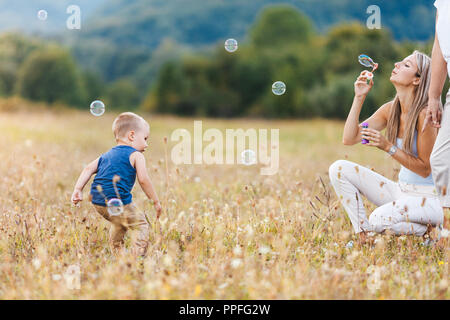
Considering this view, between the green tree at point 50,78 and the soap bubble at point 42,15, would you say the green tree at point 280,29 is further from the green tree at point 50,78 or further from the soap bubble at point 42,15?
the soap bubble at point 42,15

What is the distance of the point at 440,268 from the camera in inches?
155

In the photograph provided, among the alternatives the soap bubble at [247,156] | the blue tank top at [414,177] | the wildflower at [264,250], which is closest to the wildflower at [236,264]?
the wildflower at [264,250]

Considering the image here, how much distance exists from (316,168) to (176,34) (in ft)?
526

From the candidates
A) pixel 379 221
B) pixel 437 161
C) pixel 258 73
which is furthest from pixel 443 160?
pixel 258 73

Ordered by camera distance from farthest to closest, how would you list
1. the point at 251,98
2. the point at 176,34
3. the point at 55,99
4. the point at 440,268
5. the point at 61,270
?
the point at 176,34
the point at 55,99
the point at 251,98
the point at 440,268
the point at 61,270

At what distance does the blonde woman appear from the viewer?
14.6 feet

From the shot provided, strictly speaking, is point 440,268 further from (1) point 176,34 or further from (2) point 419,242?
(1) point 176,34

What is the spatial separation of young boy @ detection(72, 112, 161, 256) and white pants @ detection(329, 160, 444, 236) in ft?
5.64

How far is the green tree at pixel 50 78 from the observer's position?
57000 millimetres

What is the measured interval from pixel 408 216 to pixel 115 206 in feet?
8.02

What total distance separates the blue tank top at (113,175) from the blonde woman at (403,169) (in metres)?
1.83

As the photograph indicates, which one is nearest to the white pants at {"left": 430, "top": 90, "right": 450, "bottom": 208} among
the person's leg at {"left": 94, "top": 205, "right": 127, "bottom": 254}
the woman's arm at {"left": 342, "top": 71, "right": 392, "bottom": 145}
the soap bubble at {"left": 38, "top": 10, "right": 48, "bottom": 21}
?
the woman's arm at {"left": 342, "top": 71, "right": 392, "bottom": 145}
